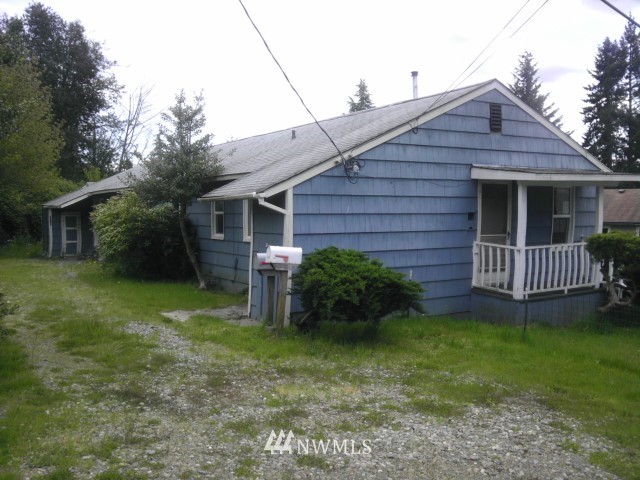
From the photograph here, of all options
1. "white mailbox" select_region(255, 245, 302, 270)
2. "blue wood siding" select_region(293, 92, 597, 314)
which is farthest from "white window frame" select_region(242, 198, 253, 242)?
"white mailbox" select_region(255, 245, 302, 270)

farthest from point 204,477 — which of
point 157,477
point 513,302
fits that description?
point 513,302

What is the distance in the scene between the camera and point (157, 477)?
3857 millimetres

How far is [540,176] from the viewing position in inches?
376

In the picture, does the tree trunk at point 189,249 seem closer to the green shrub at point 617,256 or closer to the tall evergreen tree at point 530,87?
the green shrub at point 617,256

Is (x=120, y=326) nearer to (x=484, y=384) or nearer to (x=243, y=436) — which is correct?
(x=243, y=436)

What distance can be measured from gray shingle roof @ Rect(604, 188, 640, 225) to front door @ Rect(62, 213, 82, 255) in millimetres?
21624

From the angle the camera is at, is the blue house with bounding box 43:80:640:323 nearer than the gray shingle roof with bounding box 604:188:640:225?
Yes

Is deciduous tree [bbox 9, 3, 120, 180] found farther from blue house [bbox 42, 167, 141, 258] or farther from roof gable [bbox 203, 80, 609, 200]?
roof gable [bbox 203, 80, 609, 200]

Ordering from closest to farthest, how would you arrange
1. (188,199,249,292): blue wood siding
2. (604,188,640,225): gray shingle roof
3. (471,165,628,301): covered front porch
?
(471,165,628,301): covered front porch
(188,199,249,292): blue wood siding
(604,188,640,225): gray shingle roof

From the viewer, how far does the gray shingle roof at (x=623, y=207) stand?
74.0 ft

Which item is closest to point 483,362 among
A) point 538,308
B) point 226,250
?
point 538,308

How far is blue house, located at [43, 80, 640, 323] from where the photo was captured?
9.06 m

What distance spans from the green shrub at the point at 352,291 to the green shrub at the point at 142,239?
698cm

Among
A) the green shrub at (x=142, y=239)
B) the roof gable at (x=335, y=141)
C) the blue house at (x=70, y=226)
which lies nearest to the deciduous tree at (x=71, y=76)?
the blue house at (x=70, y=226)
